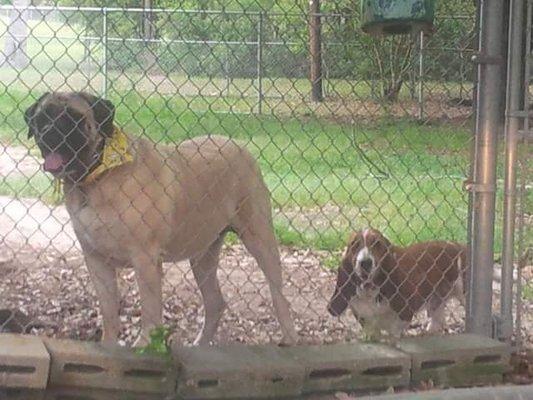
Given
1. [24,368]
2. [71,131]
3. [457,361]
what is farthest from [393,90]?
[24,368]

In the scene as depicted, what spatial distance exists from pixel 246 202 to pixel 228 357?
1.76m

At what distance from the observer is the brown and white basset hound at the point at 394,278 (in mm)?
5543

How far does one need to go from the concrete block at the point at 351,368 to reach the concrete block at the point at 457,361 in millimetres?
77

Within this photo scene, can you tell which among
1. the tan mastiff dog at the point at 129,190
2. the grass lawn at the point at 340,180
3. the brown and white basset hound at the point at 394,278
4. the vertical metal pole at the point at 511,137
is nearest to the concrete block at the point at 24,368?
the tan mastiff dog at the point at 129,190

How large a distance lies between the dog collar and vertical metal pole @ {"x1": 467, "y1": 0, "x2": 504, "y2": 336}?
5.11 ft

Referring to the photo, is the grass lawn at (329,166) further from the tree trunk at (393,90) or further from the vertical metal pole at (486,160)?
the vertical metal pole at (486,160)

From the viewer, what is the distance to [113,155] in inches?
175

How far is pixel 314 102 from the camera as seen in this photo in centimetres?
1571

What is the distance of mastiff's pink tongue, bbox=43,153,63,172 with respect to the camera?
14.4 feet

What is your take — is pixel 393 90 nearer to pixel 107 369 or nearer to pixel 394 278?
pixel 394 278

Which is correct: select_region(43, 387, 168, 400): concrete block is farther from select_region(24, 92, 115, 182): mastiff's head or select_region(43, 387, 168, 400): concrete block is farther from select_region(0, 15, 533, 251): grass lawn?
select_region(0, 15, 533, 251): grass lawn

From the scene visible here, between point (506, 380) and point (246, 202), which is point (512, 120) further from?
point (246, 202)

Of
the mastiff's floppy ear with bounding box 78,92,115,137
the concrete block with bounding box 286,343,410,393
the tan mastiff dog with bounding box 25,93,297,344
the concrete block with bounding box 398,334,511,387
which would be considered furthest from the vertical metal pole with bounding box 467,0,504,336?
the mastiff's floppy ear with bounding box 78,92,115,137

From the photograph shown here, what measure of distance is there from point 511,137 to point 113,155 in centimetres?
174
